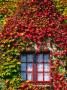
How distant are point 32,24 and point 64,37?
1323 mm

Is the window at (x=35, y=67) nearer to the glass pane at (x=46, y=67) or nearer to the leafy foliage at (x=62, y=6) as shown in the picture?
the glass pane at (x=46, y=67)

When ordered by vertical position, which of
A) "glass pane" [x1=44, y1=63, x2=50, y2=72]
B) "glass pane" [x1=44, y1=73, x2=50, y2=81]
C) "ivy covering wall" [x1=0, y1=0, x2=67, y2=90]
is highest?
"ivy covering wall" [x1=0, y1=0, x2=67, y2=90]

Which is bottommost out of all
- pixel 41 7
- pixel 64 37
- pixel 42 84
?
pixel 42 84

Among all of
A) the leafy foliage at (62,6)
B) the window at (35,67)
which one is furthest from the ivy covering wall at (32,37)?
the window at (35,67)

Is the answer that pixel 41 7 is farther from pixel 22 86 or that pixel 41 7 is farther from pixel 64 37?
pixel 22 86

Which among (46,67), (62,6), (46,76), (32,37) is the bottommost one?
(46,76)

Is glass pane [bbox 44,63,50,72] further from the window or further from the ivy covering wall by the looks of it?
the ivy covering wall

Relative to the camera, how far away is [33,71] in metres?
12.7

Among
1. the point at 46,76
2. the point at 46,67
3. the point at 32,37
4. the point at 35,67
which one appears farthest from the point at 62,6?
the point at 46,76

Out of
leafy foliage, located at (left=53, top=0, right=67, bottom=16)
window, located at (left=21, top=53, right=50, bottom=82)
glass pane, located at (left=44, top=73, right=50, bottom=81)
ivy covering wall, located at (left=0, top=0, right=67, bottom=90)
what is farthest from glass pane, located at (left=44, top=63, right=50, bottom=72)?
leafy foliage, located at (left=53, top=0, right=67, bottom=16)

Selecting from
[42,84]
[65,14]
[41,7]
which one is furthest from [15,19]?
[42,84]

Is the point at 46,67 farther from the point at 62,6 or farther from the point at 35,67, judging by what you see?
the point at 62,6

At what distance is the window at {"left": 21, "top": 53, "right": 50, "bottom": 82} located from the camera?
41.5 feet

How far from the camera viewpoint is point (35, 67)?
41.6 feet
